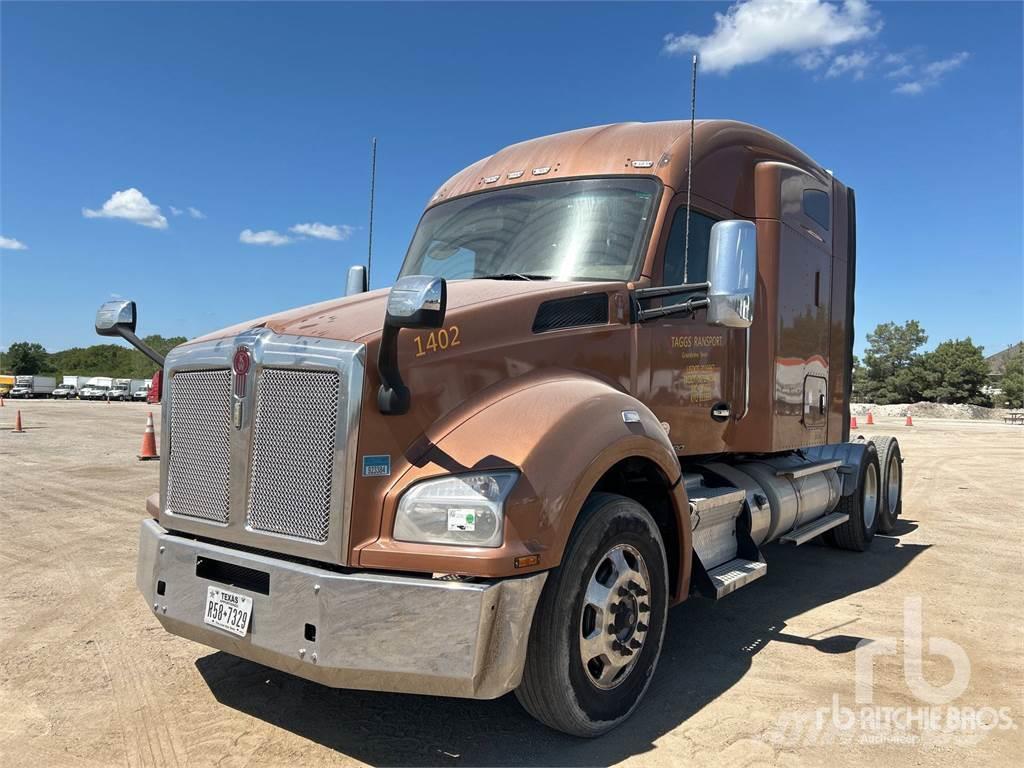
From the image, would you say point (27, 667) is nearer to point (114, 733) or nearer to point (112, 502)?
point (114, 733)

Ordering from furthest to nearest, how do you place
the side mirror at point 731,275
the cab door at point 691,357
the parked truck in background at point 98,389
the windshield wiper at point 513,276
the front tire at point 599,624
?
the parked truck in background at point 98,389 → the cab door at point 691,357 → the windshield wiper at point 513,276 → the side mirror at point 731,275 → the front tire at point 599,624

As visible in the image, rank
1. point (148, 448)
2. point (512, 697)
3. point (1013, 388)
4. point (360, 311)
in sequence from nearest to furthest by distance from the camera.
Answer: point (360, 311) → point (512, 697) → point (148, 448) → point (1013, 388)

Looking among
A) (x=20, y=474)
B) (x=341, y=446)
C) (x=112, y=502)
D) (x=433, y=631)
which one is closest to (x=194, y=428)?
(x=341, y=446)

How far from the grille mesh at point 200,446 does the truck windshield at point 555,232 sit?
1.70m

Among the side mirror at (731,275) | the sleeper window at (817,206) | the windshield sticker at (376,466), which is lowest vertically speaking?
the windshield sticker at (376,466)

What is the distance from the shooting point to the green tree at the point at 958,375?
69.4m

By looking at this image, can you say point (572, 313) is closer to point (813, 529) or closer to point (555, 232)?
point (555, 232)

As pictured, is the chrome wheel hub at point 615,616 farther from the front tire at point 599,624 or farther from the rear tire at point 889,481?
the rear tire at point 889,481

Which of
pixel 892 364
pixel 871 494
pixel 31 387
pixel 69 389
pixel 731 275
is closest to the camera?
pixel 731 275

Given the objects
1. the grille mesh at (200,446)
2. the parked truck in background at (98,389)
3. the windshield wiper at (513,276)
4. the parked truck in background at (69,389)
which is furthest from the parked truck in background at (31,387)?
the windshield wiper at (513,276)

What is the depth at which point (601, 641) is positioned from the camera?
326 cm

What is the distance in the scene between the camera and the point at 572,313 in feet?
12.3

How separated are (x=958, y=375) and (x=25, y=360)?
359ft

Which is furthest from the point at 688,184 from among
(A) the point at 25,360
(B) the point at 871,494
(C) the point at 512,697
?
(A) the point at 25,360
